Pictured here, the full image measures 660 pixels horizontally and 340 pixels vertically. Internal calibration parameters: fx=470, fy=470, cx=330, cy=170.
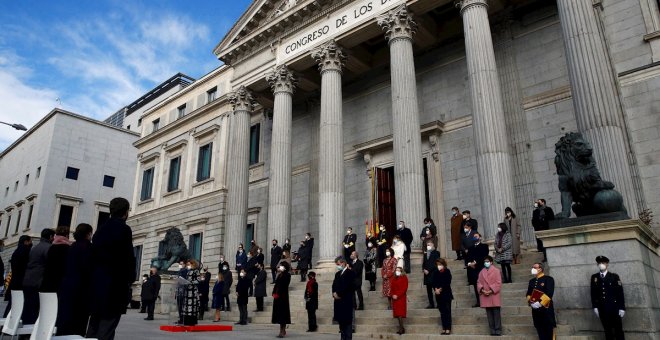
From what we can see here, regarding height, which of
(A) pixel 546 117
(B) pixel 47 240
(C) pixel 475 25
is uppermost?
(C) pixel 475 25

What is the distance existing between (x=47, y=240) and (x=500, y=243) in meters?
9.39

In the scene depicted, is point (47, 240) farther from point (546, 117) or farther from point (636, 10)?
point (636, 10)

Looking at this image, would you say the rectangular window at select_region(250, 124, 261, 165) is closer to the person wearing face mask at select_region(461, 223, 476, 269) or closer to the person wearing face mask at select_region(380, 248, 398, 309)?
the person wearing face mask at select_region(461, 223, 476, 269)

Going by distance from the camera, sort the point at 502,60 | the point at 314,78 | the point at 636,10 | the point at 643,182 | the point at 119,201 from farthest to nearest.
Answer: the point at 314,78 < the point at 502,60 < the point at 636,10 < the point at 643,182 < the point at 119,201

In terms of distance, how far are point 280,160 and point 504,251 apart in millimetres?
11243

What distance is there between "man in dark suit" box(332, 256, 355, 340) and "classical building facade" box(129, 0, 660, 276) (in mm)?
5533

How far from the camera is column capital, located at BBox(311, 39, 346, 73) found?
1955 cm

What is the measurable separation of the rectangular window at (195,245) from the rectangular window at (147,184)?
712 cm

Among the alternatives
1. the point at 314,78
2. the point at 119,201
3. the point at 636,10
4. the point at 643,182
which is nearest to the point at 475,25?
the point at 636,10

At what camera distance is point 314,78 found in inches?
913

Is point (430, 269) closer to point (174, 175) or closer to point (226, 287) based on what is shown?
point (226, 287)

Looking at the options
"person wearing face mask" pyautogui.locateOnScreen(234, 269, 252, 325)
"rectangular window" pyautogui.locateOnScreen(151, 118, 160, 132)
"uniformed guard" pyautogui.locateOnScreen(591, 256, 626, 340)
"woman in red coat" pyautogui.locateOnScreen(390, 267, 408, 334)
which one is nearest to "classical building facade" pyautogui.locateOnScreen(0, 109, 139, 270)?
"rectangular window" pyautogui.locateOnScreen(151, 118, 160, 132)

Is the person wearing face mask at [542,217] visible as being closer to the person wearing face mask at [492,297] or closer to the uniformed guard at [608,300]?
the person wearing face mask at [492,297]

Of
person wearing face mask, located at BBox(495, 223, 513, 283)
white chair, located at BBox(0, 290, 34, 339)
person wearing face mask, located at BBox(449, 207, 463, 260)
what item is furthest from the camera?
person wearing face mask, located at BBox(449, 207, 463, 260)
